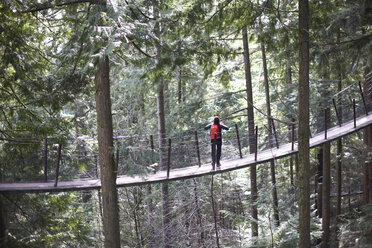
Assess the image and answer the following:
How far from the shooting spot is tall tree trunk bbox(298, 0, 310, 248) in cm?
544

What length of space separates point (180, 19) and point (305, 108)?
274 cm

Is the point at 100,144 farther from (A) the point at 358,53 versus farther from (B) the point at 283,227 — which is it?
(B) the point at 283,227

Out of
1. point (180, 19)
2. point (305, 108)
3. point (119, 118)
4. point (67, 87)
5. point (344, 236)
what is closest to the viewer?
point (305, 108)

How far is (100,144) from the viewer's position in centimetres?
516

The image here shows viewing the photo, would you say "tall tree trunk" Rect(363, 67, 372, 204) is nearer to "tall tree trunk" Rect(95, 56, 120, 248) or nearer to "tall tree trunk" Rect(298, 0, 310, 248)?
"tall tree trunk" Rect(298, 0, 310, 248)

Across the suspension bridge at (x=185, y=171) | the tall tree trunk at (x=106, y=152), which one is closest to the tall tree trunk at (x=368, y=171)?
the suspension bridge at (x=185, y=171)

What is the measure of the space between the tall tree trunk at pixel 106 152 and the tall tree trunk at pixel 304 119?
2850 mm

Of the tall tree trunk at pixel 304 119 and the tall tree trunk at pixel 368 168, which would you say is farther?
the tall tree trunk at pixel 368 168

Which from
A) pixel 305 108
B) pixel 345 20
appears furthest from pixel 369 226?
pixel 345 20

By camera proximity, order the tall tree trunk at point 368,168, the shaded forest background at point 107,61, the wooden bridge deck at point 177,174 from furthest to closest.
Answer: the tall tree trunk at point 368,168 < the wooden bridge deck at point 177,174 < the shaded forest background at point 107,61

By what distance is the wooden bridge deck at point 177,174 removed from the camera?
5.89 metres

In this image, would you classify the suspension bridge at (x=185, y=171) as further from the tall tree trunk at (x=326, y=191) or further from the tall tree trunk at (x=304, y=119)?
the tall tree trunk at (x=304, y=119)

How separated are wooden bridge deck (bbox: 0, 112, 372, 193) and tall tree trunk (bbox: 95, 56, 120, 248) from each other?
40 cm

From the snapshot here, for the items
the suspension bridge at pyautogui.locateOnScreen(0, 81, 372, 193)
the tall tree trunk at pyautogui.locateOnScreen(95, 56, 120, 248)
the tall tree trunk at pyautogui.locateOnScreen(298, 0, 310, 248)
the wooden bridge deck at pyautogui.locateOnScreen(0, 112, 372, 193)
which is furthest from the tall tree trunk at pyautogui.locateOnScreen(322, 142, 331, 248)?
the tall tree trunk at pyautogui.locateOnScreen(95, 56, 120, 248)
